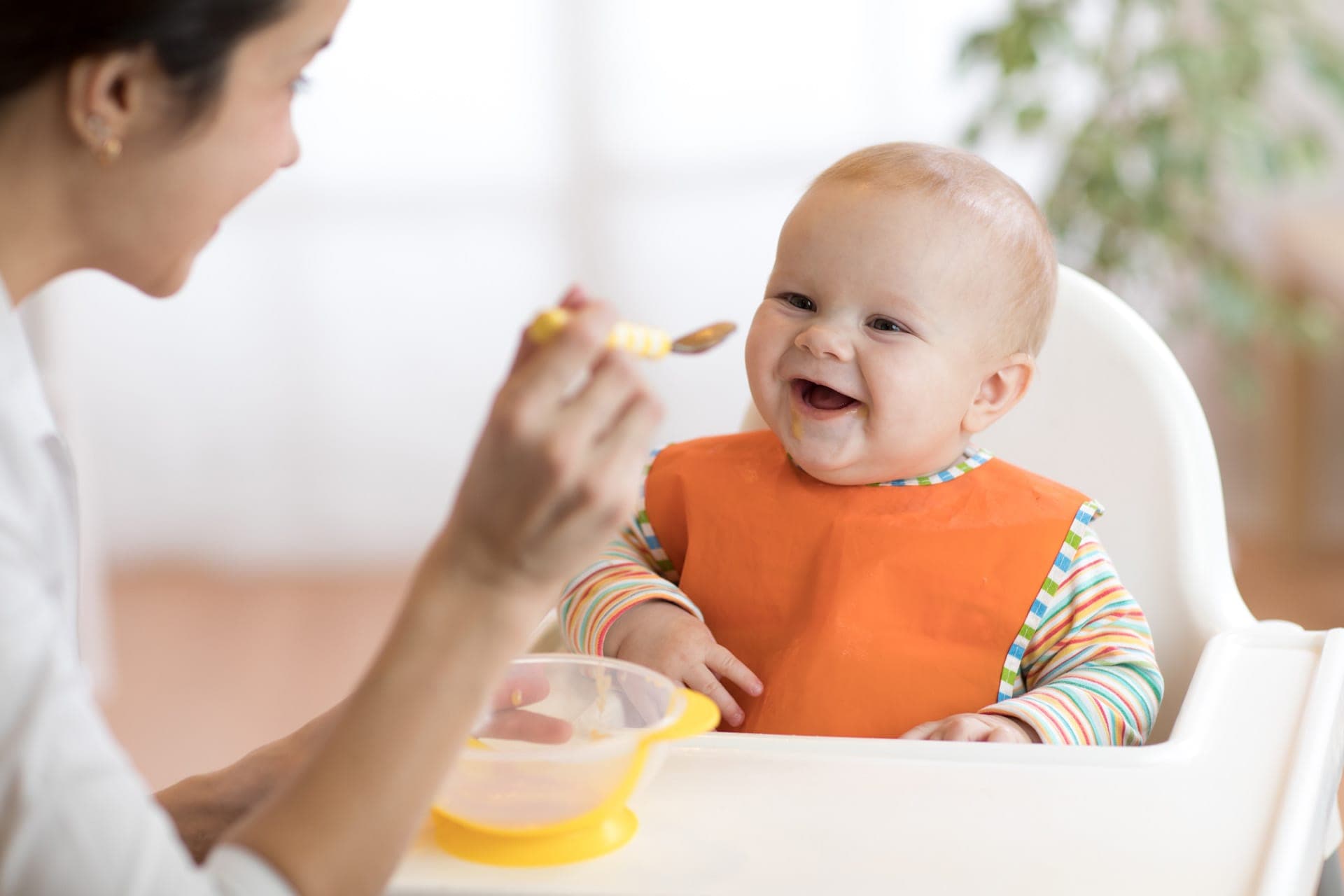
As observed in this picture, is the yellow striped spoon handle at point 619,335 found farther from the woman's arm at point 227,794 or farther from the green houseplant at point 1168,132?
the green houseplant at point 1168,132

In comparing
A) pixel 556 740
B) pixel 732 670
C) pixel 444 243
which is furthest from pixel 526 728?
pixel 444 243

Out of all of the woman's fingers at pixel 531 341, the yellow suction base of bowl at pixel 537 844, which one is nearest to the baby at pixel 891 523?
the yellow suction base of bowl at pixel 537 844

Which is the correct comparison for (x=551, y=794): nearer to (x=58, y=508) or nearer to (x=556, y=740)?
(x=556, y=740)

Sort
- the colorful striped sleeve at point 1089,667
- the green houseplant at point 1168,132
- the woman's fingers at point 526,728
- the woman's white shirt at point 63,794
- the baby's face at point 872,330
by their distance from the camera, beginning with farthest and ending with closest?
1. the green houseplant at point 1168,132
2. the baby's face at point 872,330
3. the colorful striped sleeve at point 1089,667
4. the woman's fingers at point 526,728
5. the woman's white shirt at point 63,794

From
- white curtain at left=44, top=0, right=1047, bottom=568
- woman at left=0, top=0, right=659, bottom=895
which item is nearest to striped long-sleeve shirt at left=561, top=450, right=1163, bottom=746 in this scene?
woman at left=0, top=0, right=659, bottom=895

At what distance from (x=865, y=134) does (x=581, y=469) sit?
2.63 meters

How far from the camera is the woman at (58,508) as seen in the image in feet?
2.12

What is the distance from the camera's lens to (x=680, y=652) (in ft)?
3.63

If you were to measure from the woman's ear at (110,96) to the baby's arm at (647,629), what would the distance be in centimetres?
53

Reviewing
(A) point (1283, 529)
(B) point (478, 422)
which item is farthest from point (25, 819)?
(A) point (1283, 529)

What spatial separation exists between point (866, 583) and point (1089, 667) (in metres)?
0.18

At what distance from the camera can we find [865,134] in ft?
10.4

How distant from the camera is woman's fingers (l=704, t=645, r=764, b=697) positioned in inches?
43.8

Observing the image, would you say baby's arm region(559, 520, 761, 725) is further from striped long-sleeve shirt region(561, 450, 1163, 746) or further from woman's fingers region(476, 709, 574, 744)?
woman's fingers region(476, 709, 574, 744)
